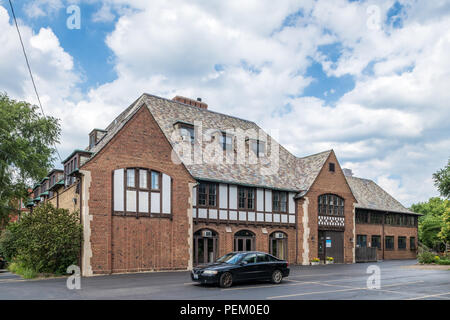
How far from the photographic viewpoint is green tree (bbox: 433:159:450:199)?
38562mm

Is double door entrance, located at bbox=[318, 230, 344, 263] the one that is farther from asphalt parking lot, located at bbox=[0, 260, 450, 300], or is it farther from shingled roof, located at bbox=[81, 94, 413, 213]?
asphalt parking lot, located at bbox=[0, 260, 450, 300]

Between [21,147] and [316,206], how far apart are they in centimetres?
2705

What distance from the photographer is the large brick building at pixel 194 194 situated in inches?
941

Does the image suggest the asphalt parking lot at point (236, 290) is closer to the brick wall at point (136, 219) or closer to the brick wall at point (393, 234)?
the brick wall at point (136, 219)

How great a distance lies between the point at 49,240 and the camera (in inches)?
860

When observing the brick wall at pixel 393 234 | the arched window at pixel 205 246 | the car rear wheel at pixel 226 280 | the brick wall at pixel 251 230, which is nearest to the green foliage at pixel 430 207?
the brick wall at pixel 393 234

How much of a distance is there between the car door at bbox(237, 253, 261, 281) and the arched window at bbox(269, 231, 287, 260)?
47.2ft

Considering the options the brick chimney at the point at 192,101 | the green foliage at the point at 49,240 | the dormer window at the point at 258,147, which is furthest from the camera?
the brick chimney at the point at 192,101

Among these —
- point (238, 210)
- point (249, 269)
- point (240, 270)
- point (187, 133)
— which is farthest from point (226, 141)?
point (240, 270)

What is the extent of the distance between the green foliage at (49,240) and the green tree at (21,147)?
16023 millimetres

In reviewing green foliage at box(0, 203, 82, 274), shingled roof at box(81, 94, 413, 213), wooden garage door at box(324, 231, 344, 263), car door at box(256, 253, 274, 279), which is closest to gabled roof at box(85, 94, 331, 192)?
shingled roof at box(81, 94, 413, 213)

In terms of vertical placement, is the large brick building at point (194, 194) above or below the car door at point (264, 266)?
above

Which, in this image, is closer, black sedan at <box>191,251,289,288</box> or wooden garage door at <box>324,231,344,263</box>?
black sedan at <box>191,251,289,288</box>
